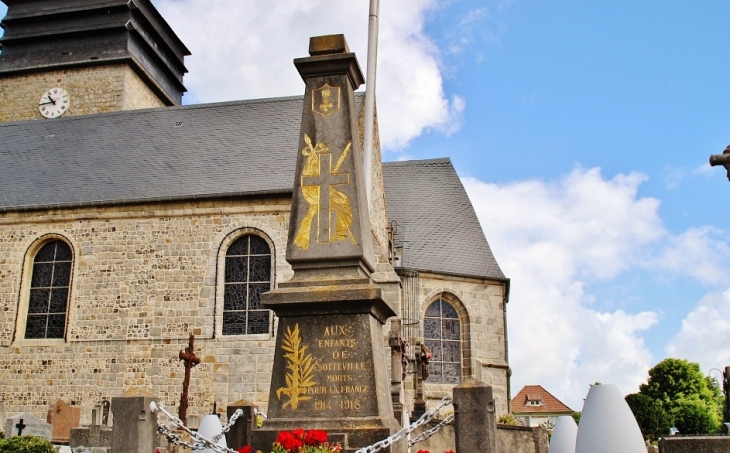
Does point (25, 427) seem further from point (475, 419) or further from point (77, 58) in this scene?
point (77, 58)

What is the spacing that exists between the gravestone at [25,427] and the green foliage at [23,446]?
1171mm

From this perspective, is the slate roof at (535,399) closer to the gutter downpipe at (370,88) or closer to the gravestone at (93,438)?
the gutter downpipe at (370,88)

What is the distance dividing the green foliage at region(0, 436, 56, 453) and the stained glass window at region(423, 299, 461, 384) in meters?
9.57

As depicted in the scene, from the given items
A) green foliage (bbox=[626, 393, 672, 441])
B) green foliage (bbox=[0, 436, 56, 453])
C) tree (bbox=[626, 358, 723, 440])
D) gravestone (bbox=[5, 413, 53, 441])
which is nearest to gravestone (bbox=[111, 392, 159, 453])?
green foliage (bbox=[0, 436, 56, 453])

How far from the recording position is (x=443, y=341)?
1738cm

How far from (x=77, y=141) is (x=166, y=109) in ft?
8.25

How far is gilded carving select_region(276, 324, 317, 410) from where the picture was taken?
557cm

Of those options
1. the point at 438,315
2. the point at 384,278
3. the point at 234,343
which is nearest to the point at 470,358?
the point at 438,315

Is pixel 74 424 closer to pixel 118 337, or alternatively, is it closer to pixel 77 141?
pixel 118 337

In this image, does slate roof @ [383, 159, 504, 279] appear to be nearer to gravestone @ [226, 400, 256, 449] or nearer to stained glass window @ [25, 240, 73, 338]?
stained glass window @ [25, 240, 73, 338]

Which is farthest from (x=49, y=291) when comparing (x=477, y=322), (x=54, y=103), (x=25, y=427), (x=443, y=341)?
(x=54, y=103)

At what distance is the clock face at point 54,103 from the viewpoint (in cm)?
2361

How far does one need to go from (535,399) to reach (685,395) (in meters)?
17.9

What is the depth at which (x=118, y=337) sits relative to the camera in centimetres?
1462
